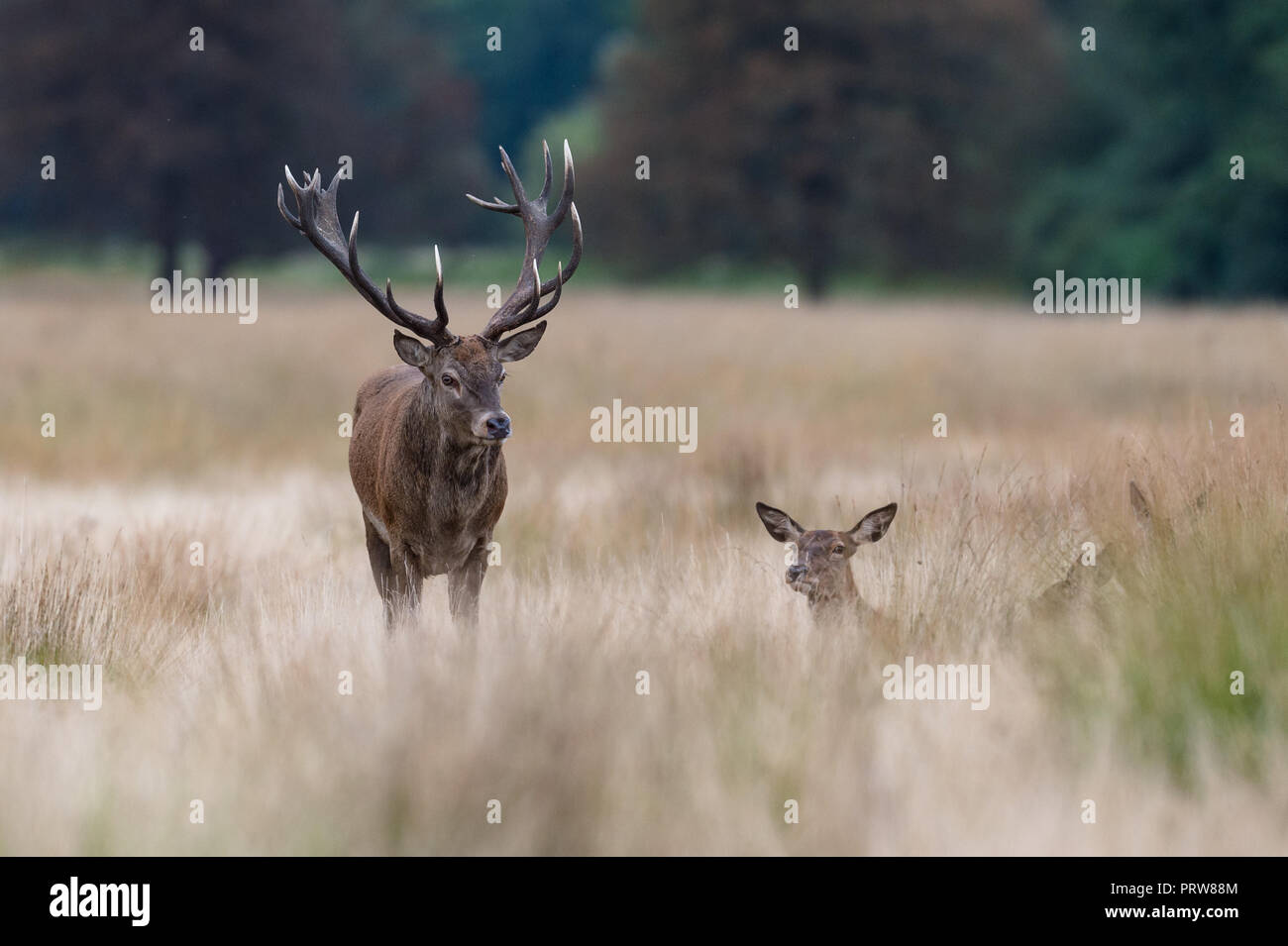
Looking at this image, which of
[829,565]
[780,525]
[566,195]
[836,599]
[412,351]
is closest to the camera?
[836,599]

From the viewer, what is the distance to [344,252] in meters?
7.91

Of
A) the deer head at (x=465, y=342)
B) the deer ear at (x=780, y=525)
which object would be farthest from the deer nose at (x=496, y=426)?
the deer ear at (x=780, y=525)

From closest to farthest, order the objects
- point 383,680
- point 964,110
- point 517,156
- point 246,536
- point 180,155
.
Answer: point 383,680 < point 246,536 < point 180,155 < point 964,110 < point 517,156

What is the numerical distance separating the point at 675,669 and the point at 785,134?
1274 inches

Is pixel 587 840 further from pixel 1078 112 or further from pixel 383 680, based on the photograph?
pixel 1078 112

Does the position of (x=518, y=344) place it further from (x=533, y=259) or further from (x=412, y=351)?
(x=533, y=259)

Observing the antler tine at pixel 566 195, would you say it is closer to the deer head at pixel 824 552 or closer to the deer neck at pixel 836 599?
the deer head at pixel 824 552

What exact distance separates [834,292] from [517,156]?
15471 mm

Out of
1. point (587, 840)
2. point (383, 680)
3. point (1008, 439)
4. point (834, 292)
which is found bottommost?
point (587, 840)

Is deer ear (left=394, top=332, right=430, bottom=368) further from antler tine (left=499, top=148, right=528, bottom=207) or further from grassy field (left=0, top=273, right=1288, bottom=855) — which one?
grassy field (left=0, top=273, right=1288, bottom=855)

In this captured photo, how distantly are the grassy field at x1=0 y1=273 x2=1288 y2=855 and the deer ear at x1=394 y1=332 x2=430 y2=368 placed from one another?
107 cm

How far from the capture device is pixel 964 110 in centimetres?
3838

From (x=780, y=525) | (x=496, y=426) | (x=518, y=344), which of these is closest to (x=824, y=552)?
(x=780, y=525)

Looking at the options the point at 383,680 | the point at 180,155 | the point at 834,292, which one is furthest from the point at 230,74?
the point at 383,680
